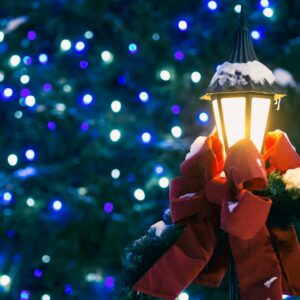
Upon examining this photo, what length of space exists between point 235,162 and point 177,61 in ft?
8.56

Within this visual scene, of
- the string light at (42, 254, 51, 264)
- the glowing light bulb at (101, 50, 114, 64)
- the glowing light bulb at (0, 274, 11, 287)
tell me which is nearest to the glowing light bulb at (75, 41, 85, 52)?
the glowing light bulb at (101, 50, 114, 64)

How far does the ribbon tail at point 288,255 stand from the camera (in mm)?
1573

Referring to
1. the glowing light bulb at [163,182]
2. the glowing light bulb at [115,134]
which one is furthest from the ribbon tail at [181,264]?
the glowing light bulb at [115,134]

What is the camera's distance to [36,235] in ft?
13.5

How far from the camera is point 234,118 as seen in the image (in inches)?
65.1

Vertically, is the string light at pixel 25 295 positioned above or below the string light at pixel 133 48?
below

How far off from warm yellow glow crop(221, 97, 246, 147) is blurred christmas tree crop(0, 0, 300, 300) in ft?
7.25

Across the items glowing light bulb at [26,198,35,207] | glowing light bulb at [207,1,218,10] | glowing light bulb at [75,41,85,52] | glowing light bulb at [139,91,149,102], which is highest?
glowing light bulb at [75,41,85,52]

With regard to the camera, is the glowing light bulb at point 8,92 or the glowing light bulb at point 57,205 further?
the glowing light bulb at point 8,92

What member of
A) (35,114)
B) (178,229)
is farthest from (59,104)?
(178,229)

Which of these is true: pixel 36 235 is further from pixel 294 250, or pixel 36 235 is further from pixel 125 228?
pixel 294 250

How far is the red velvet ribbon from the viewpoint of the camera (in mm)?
1477

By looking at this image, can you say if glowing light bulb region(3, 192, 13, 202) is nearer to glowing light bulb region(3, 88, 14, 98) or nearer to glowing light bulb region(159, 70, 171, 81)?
glowing light bulb region(3, 88, 14, 98)

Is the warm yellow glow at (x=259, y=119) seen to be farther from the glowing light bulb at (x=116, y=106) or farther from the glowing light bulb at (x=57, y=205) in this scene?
the glowing light bulb at (x=57, y=205)
